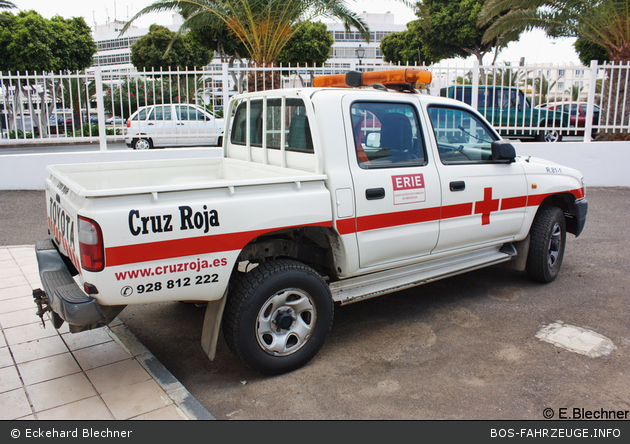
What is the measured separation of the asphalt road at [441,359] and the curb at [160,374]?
144 mm

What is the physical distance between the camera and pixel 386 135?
4.17 meters

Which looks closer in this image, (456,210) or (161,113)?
(456,210)

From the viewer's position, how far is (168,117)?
1059 cm

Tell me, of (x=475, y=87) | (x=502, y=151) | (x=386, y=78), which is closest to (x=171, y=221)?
(x=386, y=78)

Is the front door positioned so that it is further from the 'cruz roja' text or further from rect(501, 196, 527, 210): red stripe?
the 'cruz roja' text

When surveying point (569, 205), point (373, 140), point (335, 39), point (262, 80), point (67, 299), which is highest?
point (335, 39)

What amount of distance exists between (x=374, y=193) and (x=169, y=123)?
25.9 ft

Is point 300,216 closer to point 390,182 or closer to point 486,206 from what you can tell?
point 390,182

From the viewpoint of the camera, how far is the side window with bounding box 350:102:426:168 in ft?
13.1
